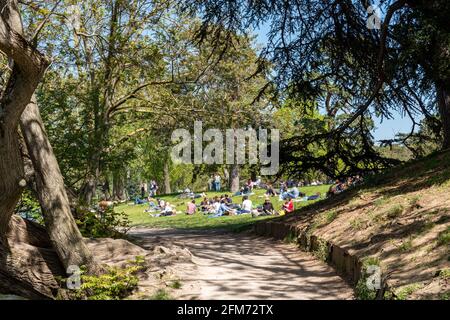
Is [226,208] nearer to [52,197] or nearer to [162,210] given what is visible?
[162,210]

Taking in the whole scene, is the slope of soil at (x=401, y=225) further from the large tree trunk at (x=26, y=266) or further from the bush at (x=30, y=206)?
the bush at (x=30, y=206)

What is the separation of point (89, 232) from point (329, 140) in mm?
6579

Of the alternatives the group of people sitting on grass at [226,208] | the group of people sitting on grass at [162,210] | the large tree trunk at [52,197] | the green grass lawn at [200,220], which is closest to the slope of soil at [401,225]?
the large tree trunk at [52,197]

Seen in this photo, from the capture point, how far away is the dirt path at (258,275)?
673 cm

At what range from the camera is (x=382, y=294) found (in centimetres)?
556

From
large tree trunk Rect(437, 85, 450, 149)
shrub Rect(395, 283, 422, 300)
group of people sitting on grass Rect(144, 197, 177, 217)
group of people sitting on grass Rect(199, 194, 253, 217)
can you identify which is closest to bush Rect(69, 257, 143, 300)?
shrub Rect(395, 283, 422, 300)

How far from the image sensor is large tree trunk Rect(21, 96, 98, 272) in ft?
23.6

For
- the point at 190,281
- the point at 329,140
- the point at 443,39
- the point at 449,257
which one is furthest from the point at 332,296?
the point at 329,140

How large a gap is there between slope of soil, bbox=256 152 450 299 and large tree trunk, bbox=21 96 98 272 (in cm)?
371

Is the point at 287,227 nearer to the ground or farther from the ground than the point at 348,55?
nearer to the ground

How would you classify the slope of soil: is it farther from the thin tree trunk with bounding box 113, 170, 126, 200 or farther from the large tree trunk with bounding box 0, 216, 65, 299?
the thin tree trunk with bounding box 113, 170, 126, 200

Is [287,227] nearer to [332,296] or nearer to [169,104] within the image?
[332,296]

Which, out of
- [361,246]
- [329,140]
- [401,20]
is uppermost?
[401,20]

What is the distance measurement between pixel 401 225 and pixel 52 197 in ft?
15.3
